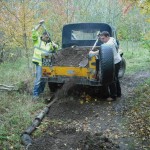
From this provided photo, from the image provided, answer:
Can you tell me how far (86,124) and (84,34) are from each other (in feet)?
15.0

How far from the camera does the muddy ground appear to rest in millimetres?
5566

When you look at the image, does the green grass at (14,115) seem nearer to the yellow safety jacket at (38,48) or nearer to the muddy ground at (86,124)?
the muddy ground at (86,124)

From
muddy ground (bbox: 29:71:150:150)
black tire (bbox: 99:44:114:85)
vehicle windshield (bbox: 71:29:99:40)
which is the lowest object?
muddy ground (bbox: 29:71:150:150)

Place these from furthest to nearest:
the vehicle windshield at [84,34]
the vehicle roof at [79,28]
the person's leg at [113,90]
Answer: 1. the vehicle windshield at [84,34]
2. the vehicle roof at [79,28]
3. the person's leg at [113,90]

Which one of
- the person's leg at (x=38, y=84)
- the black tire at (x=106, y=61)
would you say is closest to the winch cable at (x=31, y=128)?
the person's leg at (x=38, y=84)

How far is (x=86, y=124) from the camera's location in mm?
6910

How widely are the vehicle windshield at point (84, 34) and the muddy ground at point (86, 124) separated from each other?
82.0 inches

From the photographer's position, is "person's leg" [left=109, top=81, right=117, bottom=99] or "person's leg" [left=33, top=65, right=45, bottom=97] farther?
"person's leg" [left=33, top=65, right=45, bottom=97]

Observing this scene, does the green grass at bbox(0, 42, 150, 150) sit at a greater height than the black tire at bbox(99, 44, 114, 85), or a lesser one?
lesser

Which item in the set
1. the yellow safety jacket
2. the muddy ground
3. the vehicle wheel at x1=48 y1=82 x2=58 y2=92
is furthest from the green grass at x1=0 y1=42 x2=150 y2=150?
the yellow safety jacket

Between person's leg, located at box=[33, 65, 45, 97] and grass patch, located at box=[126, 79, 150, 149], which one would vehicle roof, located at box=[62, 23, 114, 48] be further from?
grass patch, located at box=[126, 79, 150, 149]

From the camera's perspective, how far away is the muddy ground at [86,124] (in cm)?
557

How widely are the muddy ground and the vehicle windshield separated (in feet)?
6.83

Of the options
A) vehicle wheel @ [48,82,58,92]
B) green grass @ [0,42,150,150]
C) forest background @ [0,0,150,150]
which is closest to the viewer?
green grass @ [0,42,150,150]
